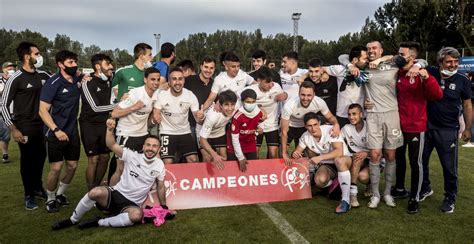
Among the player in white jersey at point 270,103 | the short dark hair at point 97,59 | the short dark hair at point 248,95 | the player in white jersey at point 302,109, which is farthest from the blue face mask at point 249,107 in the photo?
the short dark hair at point 97,59

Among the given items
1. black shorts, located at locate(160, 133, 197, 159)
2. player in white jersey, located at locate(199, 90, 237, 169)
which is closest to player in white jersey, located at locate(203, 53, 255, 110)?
player in white jersey, located at locate(199, 90, 237, 169)

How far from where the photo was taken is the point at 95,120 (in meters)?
5.46

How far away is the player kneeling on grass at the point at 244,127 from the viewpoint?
5.33m

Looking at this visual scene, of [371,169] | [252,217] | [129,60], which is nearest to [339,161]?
[371,169]

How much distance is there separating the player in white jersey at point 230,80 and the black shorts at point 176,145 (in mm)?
781

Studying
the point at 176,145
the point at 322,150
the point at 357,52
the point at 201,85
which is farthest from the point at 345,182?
the point at 201,85

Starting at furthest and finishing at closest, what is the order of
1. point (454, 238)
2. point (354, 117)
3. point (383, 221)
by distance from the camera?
point (354, 117)
point (383, 221)
point (454, 238)

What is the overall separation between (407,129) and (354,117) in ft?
2.49

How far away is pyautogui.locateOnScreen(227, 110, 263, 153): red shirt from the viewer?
5395 millimetres

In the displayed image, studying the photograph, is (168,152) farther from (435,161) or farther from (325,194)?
(435,161)

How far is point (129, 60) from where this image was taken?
9038cm

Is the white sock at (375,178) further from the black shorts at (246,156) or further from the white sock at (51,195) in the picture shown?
the white sock at (51,195)

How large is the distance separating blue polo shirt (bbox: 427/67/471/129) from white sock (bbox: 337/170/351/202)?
1.36 metres

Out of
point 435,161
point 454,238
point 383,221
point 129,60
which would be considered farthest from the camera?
point 129,60
